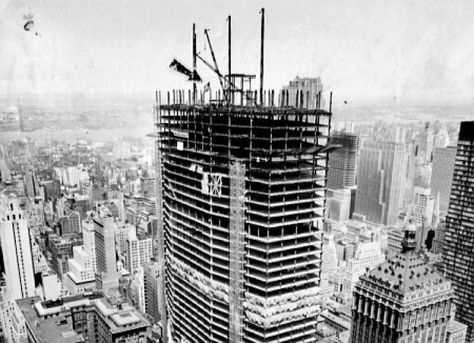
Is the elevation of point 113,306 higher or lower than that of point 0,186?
lower

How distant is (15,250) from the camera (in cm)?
1138

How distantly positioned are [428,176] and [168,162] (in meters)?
10.3

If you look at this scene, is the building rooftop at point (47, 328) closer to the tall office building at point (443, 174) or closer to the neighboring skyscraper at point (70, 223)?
the neighboring skyscraper at point (70, 223)

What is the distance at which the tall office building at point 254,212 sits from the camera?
4.82 m

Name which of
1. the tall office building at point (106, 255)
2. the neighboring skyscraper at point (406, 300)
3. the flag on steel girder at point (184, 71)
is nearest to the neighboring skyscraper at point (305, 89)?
the flag on steel girder at point (184, 71)

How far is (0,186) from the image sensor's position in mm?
10266

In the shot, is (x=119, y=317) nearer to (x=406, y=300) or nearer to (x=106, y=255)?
(x=106, y=255)

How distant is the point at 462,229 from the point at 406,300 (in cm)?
677

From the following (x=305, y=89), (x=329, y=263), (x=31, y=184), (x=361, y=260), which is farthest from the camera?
(x=329, y=263)

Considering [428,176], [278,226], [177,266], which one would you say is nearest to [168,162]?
[177,266]

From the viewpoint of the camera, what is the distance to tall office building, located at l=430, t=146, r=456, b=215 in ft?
38.3

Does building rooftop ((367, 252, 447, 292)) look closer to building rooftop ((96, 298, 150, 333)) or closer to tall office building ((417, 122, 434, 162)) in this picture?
tall office building ((417, 122, 434, 162))

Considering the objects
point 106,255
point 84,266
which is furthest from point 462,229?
point 84,266

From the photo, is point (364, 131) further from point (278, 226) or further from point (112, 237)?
point (112, 237)
